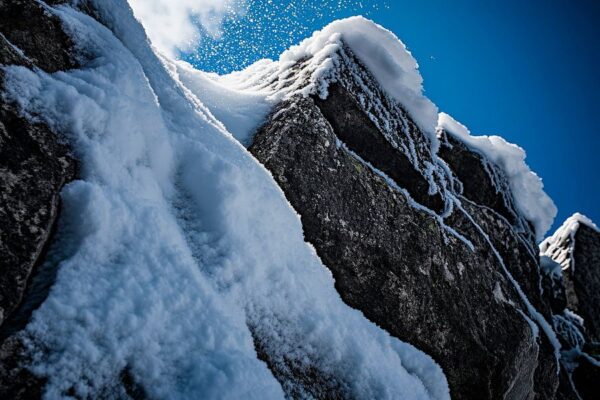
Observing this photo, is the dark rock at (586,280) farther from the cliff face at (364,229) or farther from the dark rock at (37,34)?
the dark rock at (37,34)

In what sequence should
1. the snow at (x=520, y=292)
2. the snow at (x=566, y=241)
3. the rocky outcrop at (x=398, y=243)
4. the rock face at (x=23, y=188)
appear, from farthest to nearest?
1. the snow at (x=566, y=241)
2. the snow at (x=520, y=292)
3. the rocky outcrop at (x=398, y=243)
4. the rock face at (x=23, y=188)

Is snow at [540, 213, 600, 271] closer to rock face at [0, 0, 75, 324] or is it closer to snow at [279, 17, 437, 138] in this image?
snow at [279, 17, 437, 138]

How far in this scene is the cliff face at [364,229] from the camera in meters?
1.92

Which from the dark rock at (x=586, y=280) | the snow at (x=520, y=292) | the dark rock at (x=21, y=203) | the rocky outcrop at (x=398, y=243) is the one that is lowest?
the dark rock at (x=21, y=203)

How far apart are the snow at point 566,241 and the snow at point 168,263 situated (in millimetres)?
11501

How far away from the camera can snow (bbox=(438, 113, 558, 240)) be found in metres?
9.09

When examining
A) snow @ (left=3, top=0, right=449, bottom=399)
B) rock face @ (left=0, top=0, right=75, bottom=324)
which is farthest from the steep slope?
rock face @ (left=0, top=0, right=75, bottom=324)

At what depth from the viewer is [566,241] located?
1302 centimetres

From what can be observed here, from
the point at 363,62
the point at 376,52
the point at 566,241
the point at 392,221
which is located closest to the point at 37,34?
the point at 392,221

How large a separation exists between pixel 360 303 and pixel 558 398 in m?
7.73

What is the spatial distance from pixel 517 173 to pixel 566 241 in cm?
578

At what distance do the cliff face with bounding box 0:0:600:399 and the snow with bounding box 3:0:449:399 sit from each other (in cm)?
5

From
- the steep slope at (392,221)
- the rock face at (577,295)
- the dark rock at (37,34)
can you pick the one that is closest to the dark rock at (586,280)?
the rock face at (577,295)

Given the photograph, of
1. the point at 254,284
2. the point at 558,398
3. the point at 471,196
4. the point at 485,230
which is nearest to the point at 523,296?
the point at 485,230
